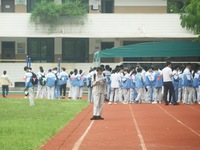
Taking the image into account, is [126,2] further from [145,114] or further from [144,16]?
[145,114]

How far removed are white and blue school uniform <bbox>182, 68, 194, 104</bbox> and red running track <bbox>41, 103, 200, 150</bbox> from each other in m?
7.01

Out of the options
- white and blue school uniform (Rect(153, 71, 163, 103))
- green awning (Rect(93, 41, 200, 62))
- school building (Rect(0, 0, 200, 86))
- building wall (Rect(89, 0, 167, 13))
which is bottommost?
white and blue school uniform (Rect(153, 71, 163, 103))

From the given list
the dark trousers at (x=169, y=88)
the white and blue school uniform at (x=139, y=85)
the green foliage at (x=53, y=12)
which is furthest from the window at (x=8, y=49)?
the dark trousers at (x=169, y=88)

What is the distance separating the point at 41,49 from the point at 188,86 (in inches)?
711

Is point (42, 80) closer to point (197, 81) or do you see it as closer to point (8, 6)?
point (197, 81)

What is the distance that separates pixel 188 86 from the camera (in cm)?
2958

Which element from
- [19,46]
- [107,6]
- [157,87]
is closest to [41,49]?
[19,46]

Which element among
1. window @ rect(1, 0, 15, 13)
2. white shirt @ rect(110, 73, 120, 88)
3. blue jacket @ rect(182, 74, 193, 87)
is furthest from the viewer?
window @ rect(1, 0, 15, 13)

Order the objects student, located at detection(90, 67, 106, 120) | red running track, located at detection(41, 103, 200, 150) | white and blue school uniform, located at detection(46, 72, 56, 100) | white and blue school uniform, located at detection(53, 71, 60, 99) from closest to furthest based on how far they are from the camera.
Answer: red running track, located at detection(41, 103, 200, 150), student, located at detection(90, 67, 106, 120), white and blue school uniform, located at detection(46, 72, 56, 100), white and blue school uniform, located at detection(53, 71, 60, 99)

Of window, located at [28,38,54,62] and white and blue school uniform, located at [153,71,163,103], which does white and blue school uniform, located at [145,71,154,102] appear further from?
window, located at [28,38,54,62]

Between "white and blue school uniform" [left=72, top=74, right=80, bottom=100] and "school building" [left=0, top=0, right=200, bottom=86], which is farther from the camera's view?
"school building" [left=0, top=0, right=200, bottom=86]

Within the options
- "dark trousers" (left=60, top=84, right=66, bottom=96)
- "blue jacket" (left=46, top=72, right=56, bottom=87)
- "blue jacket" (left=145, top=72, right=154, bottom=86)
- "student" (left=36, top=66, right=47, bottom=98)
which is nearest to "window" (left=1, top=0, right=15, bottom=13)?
"student" (left=36, top=66, right=47, bottom=98)

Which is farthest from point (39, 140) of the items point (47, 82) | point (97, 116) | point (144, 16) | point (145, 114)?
point (144, 16)

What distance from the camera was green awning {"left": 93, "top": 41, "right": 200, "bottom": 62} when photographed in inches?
1187
